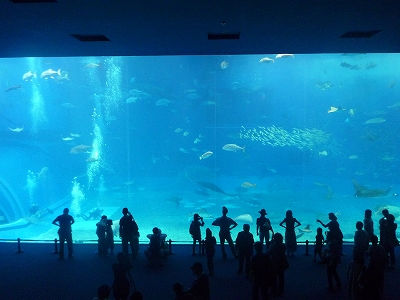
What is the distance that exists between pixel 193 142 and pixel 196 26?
31957mm

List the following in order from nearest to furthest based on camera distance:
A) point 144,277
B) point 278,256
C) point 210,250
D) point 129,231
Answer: point 278,256
point 210,250
point 144,277
point 129,231

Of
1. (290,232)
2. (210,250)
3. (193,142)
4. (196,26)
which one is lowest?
(210,250)

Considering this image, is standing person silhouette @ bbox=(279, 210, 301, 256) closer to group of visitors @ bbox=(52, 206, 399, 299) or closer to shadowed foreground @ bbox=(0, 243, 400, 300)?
group of visitors @ bbox=(52, 206, 399, 299)

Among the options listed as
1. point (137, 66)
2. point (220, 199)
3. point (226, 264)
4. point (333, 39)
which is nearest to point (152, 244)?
point (226, 264)

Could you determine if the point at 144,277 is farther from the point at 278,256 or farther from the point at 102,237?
the point at 278,256

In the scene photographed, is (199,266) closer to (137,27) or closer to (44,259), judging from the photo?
(137,27)

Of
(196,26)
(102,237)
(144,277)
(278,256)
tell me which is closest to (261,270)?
(278,256)

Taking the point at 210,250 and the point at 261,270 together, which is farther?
the point at 210,250

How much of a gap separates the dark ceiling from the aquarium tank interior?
18592 mm

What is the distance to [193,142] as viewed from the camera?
121 ft

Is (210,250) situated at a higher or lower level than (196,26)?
lower

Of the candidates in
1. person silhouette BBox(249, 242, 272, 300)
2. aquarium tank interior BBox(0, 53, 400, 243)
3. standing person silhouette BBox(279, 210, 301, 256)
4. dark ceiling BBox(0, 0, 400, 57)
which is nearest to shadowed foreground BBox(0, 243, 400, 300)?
standing person silhouette BBox(279, 210, 301, 256)

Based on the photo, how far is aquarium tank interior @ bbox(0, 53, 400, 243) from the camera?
97.1 ft

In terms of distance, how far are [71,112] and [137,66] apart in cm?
1313
